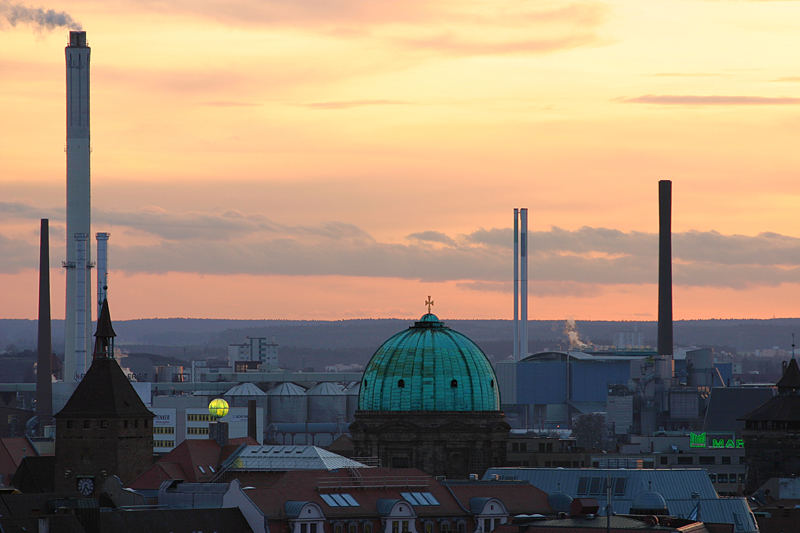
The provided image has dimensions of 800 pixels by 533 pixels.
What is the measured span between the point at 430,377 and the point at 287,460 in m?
16.0

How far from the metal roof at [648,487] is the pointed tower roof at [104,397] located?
32637 mm

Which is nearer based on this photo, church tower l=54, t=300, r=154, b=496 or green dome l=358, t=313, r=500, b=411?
green dome l=358, t=313, r=500, b=411

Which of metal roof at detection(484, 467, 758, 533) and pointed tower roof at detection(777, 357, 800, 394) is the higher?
pointed tower roof at detection(777, 357, 800, 394)

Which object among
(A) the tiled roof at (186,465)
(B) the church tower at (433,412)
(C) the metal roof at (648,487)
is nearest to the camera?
(C) the metal roof at (648,487)

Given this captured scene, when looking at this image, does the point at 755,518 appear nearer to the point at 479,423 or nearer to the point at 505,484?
the point at 505,484

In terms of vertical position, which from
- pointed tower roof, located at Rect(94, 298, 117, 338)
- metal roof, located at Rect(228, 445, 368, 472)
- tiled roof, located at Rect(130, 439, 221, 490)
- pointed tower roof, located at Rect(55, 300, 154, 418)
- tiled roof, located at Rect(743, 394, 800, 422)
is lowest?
tiled roof, located at Rect(130, 439, 221, 490)

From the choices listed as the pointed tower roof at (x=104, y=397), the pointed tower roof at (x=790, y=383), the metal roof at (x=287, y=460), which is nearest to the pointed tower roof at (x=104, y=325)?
the pointed tower roof at (x=104, y=397)

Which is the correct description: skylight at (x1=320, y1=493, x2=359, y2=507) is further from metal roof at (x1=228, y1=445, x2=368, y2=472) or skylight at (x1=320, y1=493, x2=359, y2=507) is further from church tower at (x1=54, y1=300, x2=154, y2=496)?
church tower at (x1=54, y1=300, x2=154, y2=496)

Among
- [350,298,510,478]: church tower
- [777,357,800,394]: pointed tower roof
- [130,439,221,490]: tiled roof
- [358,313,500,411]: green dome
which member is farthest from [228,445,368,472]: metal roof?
[777,357,800,394]: pointed tower roof

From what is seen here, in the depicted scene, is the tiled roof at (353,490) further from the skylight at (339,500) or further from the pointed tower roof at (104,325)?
the pointed tower roof at (104,325)

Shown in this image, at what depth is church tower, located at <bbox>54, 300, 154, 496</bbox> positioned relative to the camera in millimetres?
166625

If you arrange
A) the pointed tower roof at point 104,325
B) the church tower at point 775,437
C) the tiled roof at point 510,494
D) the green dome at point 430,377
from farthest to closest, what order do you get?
the church tower at point 775,437 → the pointed tower roof at point 104,325 → the green dome at point 430,377 → the tiled roof at point 510,494

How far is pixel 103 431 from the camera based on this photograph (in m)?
168

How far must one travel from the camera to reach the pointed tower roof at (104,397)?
168875mm
